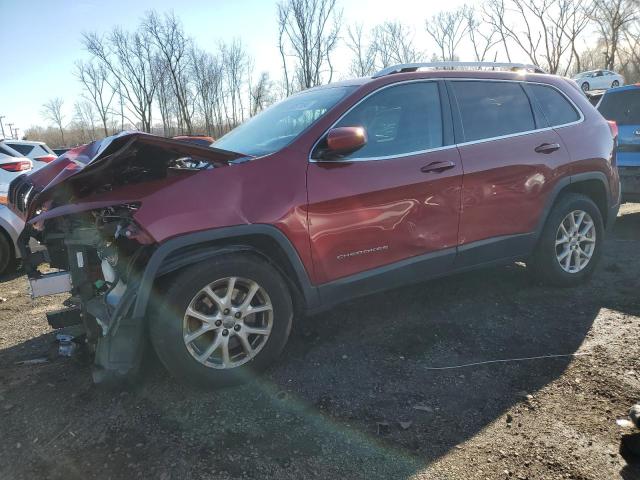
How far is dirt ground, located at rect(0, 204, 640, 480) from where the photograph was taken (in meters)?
2.17

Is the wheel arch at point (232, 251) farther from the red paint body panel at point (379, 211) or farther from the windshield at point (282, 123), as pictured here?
the windshield at point (282, 123)

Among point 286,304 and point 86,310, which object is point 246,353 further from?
point 86,310

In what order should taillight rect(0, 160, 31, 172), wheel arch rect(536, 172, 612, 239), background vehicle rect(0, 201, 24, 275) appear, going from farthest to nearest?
taillight rect(0, 160, 31, 172), background vehicle rect(0, 201, 24, 275), wheel arch rect(536, 172, 612, 239)

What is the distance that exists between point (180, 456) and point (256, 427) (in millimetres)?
Result: 413

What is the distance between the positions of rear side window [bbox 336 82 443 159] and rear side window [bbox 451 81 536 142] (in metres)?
0.27

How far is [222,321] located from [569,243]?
10.8ft

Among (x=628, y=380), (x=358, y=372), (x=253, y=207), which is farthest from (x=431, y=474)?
(x=253, y=207)

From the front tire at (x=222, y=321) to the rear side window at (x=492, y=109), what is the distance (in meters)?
2.01

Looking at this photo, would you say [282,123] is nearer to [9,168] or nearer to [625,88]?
[9,168]

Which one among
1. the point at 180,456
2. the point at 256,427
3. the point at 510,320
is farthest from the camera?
the point at 510,320

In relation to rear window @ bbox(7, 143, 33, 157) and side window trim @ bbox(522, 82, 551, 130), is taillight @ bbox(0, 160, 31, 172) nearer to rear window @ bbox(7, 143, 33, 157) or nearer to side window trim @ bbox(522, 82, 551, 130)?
rear window @ bbox(7, 143, 33, 157)

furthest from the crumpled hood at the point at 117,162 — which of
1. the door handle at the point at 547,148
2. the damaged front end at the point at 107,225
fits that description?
the door handle at the point at 547,148

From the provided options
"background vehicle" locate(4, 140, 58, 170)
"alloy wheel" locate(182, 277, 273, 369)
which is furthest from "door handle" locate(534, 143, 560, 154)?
"background vehicle" locate(4, 140, 58, 170)

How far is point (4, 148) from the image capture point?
287 inches
